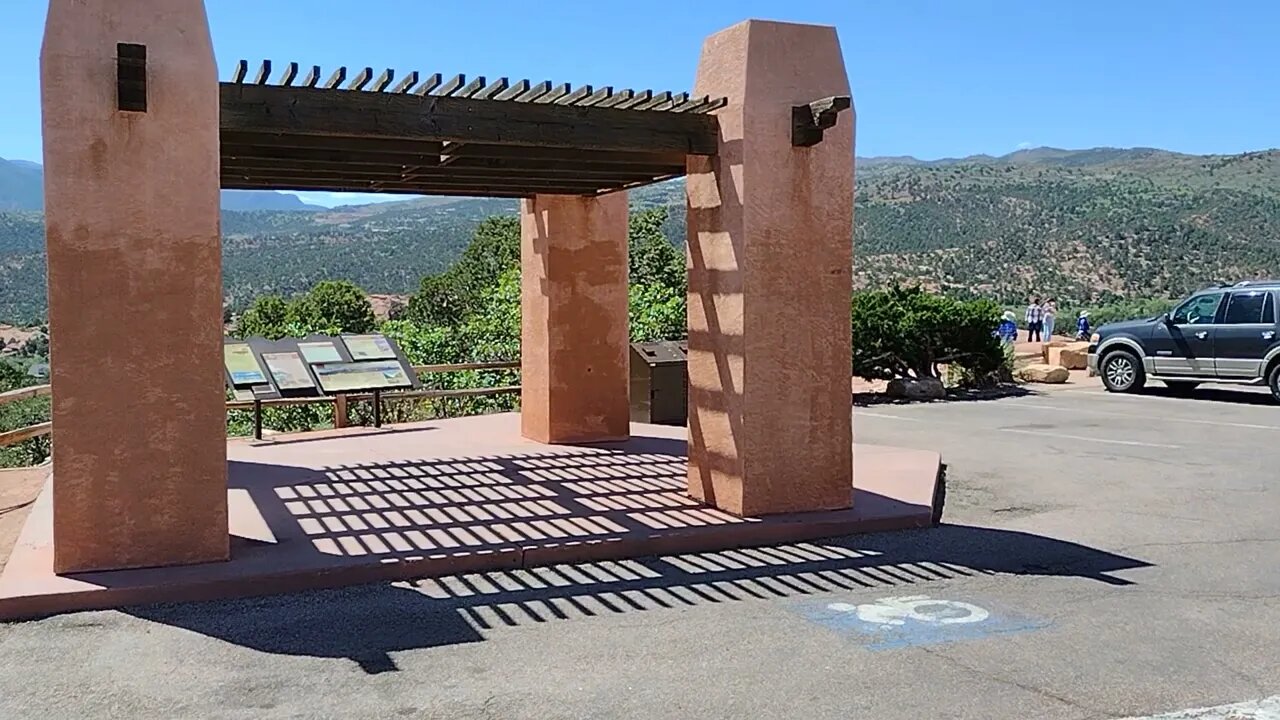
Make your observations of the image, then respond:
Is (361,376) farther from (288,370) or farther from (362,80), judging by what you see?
(362,80)

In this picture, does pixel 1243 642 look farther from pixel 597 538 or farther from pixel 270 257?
pixel 270 257

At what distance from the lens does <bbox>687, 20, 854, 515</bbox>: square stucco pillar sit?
849cm

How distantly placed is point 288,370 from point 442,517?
15.9 feet

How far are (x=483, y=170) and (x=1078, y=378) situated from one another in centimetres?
1777

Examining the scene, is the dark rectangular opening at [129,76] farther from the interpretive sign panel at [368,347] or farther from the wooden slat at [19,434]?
the interpretive sign panel at [368,347]

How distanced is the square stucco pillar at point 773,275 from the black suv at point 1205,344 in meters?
13.0

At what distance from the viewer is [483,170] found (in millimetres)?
10039

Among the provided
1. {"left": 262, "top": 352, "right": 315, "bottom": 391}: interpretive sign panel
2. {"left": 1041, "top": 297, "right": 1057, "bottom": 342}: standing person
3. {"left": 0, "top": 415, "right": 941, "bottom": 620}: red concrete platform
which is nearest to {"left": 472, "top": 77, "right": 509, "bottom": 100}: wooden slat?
{"left": 0, "top": 415, "right": 941, "bottom": 620}: red concrete platform

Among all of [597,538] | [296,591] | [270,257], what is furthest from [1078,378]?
Answer: [270,257]

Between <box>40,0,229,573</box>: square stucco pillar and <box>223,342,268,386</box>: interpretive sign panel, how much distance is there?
5.47 meters

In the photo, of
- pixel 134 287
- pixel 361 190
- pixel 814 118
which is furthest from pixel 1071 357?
pixel 134 287

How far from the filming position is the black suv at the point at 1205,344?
62.0 ft

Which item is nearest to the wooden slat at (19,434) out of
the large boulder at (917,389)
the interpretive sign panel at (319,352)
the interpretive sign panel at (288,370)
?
the interpretive sign panel at (288,370)

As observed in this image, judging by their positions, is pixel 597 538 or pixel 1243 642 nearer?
pixel 1243 642
